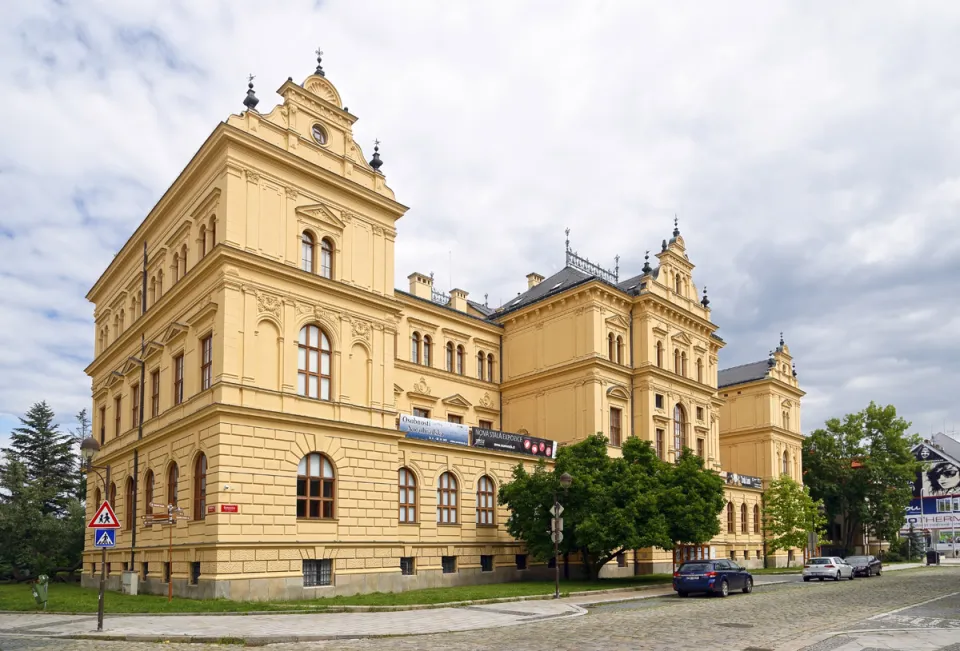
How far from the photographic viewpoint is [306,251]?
3384cm

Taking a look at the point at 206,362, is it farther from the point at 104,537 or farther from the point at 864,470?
the point at 864,470

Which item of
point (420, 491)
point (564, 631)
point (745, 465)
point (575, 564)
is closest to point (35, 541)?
point (420, 491)

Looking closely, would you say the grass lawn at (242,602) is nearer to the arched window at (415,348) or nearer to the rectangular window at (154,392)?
the rectangular window at (154,392)

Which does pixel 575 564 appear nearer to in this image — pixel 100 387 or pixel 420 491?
pixel 420 491

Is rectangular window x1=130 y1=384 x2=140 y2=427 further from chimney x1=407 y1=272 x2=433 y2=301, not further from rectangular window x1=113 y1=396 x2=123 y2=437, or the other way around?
chimney x1=407 y1=272 x2=433 y2=301

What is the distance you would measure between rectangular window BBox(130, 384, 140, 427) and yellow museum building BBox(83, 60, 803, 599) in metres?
0.20

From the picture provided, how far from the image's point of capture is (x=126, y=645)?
18078 millimetres

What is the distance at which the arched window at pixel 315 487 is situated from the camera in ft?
103

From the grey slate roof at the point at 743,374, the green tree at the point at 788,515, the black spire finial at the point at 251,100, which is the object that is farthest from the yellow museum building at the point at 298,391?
the grey slate roof at the point at 743,374

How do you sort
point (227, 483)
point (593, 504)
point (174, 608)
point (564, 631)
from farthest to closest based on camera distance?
A: point (593, 504) < point (227, 483) < point (174, 608) < point (564, 631)

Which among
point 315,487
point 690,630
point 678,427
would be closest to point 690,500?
point 678,427

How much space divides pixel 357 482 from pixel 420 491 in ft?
15.6

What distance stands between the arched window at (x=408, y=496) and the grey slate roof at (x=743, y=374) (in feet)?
145

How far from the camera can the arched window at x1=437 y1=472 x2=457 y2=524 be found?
125 feet
